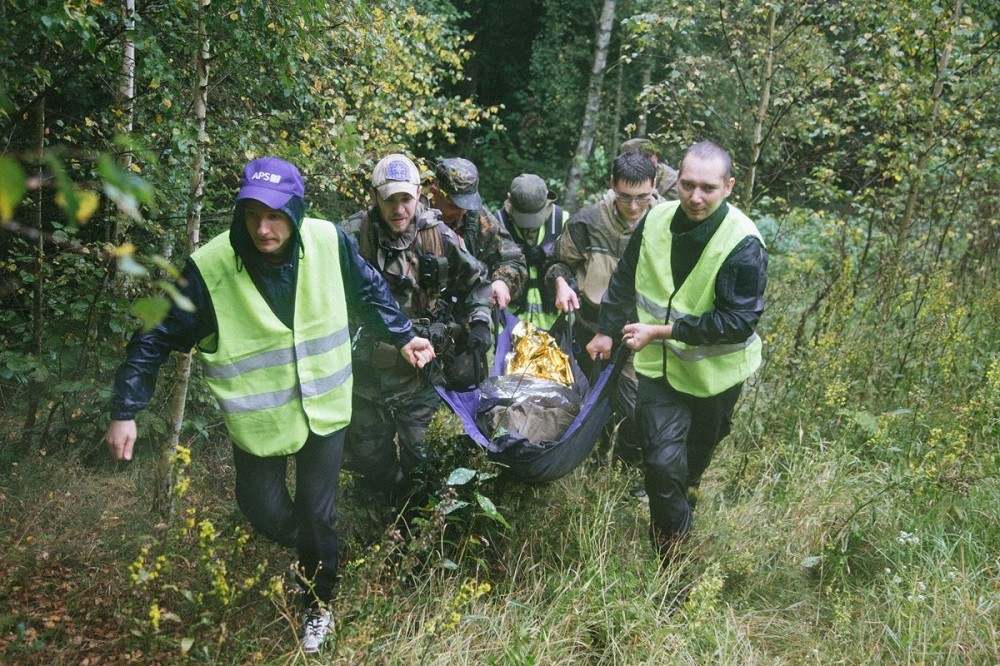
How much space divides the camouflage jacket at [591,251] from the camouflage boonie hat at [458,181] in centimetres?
66

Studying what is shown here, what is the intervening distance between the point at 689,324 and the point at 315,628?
185 cm

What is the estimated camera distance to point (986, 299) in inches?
231

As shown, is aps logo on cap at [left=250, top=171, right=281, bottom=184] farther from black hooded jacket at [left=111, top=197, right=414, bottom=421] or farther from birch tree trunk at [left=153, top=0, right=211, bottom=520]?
birch tree trunk at [left=153, top=0, right=211, bottom=520]

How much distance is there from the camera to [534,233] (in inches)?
199

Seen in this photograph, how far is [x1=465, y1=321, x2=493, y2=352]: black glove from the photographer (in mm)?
4047

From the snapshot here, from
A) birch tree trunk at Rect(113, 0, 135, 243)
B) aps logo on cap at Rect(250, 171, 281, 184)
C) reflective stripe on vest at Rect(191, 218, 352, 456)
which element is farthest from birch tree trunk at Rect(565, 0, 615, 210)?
aps logo on cap at Rect(250, 171, 281, 184)

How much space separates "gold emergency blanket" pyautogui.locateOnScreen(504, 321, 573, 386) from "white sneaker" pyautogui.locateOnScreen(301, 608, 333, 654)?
156 centimetres

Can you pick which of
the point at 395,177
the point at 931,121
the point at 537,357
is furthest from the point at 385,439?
the point at 931,121

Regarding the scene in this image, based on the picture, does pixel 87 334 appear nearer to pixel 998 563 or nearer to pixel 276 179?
pixel 276 179

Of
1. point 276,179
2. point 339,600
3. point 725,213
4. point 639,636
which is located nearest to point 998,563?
point 639,636

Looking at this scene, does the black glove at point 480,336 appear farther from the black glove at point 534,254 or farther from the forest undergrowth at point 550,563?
the black glove at point 534,254

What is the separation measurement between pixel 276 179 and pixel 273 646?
1644 mm

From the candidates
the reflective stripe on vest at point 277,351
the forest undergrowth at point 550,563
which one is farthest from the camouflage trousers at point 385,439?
the reflective stripe on vest at point 277,351

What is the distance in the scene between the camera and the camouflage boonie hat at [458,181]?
4.31m
